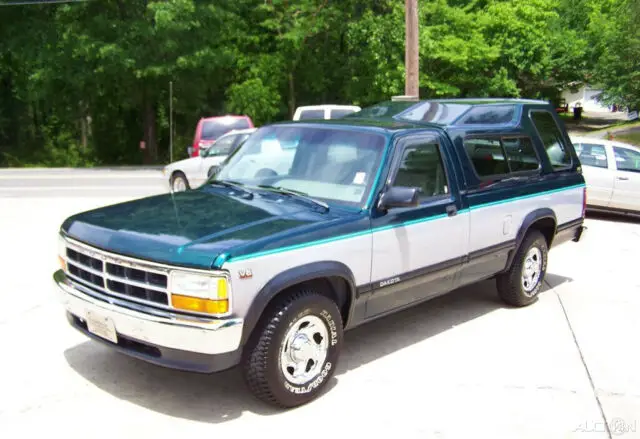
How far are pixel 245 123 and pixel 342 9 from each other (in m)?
14.1

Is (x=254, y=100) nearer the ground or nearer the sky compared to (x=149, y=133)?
nearer the sky

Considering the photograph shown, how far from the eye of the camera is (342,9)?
3017 centimetres

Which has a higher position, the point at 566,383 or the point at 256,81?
the point at 256,81

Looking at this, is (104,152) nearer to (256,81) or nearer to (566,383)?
(256,81)

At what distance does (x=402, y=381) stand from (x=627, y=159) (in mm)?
9258

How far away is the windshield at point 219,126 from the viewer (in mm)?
17797

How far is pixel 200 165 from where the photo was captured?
13867mm

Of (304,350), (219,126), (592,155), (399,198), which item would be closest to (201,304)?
(304,350)

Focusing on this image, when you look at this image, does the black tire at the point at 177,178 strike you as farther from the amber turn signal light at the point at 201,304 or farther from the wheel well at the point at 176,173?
the amber turn signal light at the point at 201,304

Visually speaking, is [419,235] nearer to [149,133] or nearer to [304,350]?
[304,350]

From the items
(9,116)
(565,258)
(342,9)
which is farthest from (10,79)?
(565,258)

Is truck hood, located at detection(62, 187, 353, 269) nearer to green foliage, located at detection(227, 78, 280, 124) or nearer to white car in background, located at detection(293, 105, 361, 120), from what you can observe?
white car in background, located at detection(293, 105, 361, 120)

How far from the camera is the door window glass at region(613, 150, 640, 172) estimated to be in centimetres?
1232

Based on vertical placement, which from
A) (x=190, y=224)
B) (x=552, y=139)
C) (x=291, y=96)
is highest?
(x=291, y=96)
